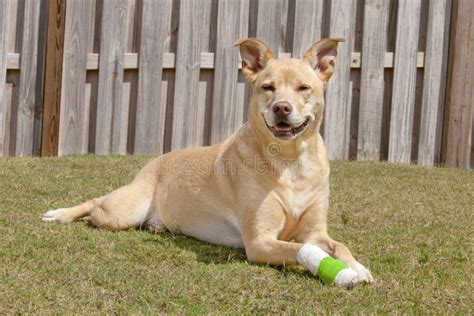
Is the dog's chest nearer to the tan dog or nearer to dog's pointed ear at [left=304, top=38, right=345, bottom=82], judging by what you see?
the tan dog

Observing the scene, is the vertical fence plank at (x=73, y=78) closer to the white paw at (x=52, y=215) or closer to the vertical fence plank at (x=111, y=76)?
the vertical fence plank at (x=111, y=76)

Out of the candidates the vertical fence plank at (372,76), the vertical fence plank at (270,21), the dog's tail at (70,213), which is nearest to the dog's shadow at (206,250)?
the dog's tail at (70,213)

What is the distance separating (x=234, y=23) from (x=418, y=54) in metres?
2.01

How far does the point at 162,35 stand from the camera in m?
8.16

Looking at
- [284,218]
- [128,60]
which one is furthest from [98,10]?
[284,218]

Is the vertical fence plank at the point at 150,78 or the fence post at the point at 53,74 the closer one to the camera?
the fence post at the point at 53,74

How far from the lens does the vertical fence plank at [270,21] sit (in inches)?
332

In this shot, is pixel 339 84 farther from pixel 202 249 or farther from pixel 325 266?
pixel 325 266

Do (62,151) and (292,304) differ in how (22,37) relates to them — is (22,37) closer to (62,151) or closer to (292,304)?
(62,151)

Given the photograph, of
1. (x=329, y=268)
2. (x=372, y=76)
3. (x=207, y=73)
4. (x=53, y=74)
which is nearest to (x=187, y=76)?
(x=207, y=73)

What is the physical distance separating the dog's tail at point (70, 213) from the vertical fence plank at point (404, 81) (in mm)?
4092

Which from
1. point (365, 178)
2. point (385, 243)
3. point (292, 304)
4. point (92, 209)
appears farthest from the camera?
point (365, 178)

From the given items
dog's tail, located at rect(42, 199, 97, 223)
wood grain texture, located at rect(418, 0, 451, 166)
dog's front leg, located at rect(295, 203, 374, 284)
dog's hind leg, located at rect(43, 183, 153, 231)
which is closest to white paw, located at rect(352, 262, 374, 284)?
dog's front leg, located at rect(295, 203, 374, 284)

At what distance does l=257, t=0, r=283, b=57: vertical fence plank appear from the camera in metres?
8.42
